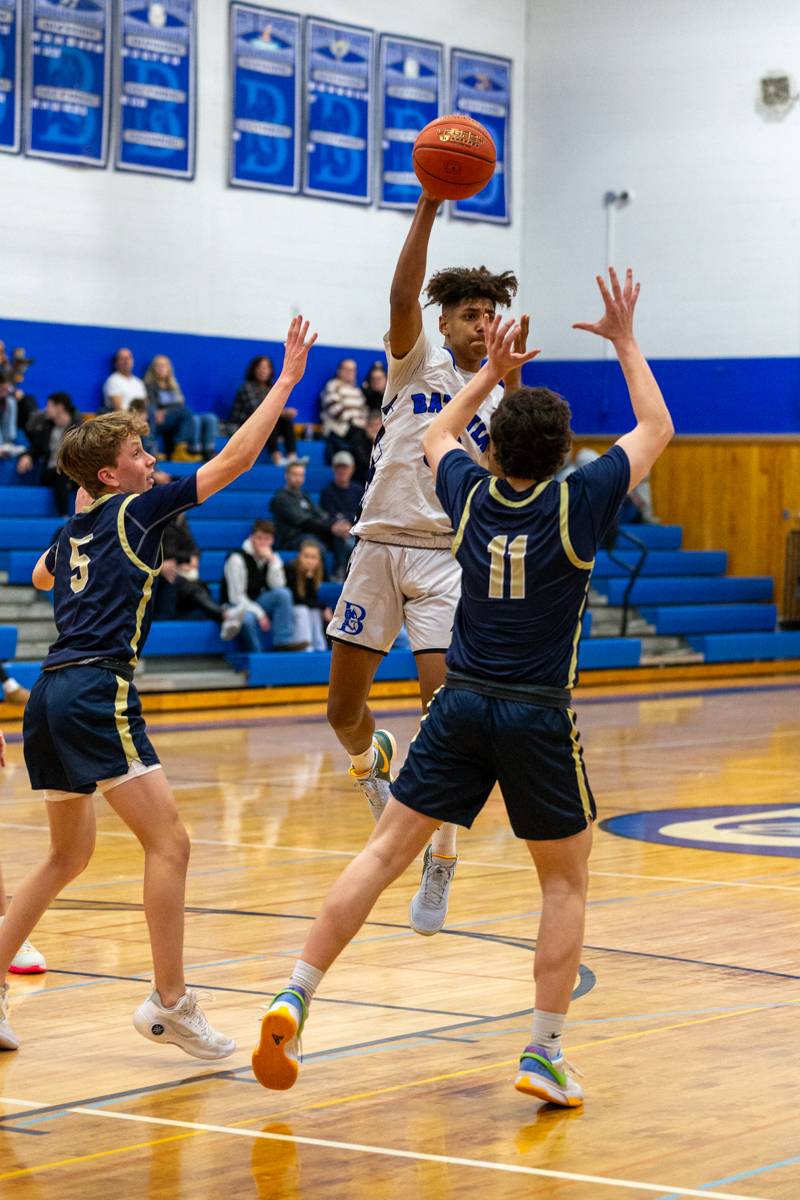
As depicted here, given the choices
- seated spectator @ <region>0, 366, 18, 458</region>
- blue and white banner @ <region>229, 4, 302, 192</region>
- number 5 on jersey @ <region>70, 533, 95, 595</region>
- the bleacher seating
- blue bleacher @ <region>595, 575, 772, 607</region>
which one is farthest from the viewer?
blue and white banner @ <region>229, 4, 302, 192</region>

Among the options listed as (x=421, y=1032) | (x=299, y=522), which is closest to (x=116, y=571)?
(x=421, y=1032)

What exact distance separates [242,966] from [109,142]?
46.8 feet

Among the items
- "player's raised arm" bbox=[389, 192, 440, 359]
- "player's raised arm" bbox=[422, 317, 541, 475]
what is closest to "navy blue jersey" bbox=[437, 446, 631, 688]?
"player's raised arm" bbox=[422, 317, 541, 475]

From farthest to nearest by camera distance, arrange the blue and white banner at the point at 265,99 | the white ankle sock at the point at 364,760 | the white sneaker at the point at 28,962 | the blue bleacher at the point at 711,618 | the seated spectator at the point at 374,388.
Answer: the seated spectator at the point at 374,388 → the blue and white banner at the point at 265,99 → the blue bleacher at the point at 711,618 → the white ankle sock at the point at 364,760 → the white sneaker at the point at 28,962

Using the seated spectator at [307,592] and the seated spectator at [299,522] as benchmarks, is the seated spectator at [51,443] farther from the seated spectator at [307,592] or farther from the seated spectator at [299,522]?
the seated spectator at [307,592]

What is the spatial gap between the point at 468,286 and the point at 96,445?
5.95ft

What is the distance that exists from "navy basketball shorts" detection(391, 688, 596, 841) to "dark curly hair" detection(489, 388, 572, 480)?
0.56 meters

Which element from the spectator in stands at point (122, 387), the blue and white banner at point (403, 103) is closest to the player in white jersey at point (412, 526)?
the spectator in stands at point (122, 387)

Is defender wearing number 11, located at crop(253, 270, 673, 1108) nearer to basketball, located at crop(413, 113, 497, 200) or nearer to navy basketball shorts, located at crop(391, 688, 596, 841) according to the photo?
navy basketball shorts, located at crop(391, 688, 596, 841)

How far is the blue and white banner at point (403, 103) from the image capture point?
21328mm

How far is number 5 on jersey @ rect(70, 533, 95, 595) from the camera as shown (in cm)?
485

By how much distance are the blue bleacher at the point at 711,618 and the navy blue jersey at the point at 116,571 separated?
1515 centimetres

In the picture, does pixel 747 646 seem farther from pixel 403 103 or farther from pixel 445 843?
pixel 445 843

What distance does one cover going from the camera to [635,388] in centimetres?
473
